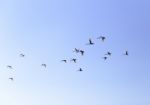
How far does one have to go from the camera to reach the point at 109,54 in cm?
19962

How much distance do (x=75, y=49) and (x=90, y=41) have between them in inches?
122

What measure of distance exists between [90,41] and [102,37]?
8.59 feet

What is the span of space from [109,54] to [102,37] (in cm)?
407

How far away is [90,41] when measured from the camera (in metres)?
199

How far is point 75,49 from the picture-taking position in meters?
199

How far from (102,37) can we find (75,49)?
5581mm

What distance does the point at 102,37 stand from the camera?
19725 cm

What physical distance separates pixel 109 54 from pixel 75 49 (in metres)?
6.21

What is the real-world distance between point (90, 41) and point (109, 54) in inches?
168
